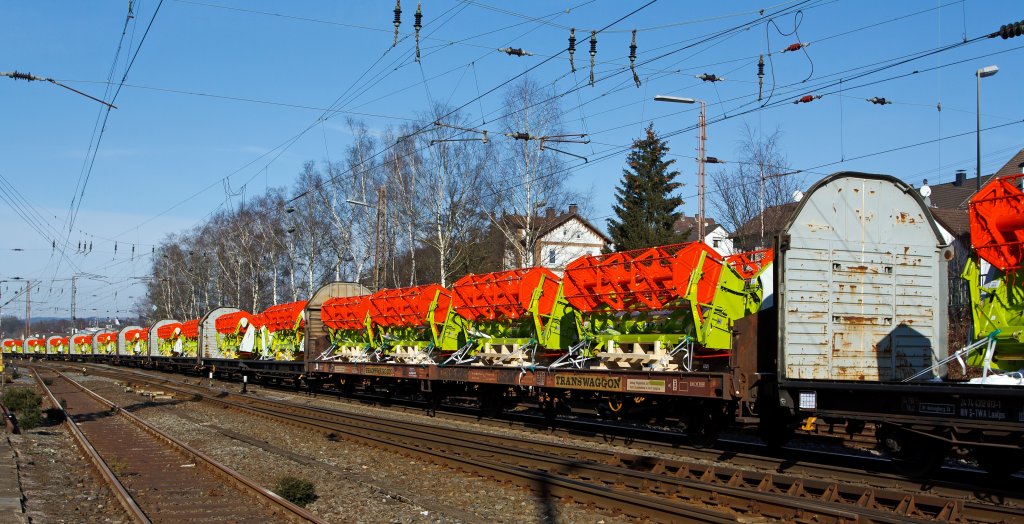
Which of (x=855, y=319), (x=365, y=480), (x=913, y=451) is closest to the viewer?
(x=913, y=451)

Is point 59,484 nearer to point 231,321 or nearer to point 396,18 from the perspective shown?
point 396,18

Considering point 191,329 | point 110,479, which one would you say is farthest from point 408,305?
point 191,329

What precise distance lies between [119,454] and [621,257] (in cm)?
929

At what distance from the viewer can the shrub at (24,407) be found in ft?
57.8

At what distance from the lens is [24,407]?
18594mm

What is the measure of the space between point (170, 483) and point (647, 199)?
34.0m

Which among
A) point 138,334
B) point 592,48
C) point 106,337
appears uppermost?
point 592,48

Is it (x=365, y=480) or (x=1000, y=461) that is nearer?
(x=1000, y=461)

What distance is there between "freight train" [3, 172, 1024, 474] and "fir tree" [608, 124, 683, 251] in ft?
79.0

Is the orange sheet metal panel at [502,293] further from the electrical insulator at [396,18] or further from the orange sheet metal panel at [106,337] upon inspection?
the orange sheet metal panel at [106,337]

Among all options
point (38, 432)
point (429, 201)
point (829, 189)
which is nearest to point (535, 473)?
point (829, 189)

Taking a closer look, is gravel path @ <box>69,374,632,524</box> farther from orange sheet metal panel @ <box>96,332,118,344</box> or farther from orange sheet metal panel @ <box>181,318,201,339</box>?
orange sheet metal panel @ <box>96,332,118,344</box>

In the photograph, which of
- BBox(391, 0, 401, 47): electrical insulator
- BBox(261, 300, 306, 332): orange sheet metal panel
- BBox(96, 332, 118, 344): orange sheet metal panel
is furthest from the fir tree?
BBox(96, 332, 118, 344): orange sheet metal panel

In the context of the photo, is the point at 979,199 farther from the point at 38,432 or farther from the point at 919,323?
the point at 38,432
